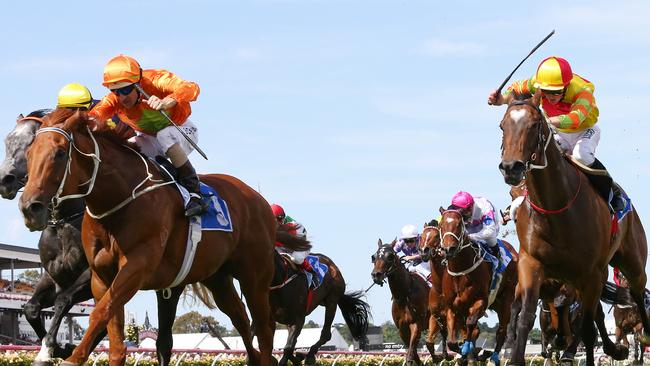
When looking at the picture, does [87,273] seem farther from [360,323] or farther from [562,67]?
[360,323]

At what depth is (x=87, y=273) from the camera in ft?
31.0

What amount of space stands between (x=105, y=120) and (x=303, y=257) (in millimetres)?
7464

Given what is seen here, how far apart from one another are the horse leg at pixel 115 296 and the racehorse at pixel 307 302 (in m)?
6.65

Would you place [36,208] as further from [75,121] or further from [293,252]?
[293,252]

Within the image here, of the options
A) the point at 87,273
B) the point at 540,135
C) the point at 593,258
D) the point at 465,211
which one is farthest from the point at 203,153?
the point at 465,211

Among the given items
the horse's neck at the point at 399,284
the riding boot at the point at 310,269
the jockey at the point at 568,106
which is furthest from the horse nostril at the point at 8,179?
the horse's neck at the point at 399,284

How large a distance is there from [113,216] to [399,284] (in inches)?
375

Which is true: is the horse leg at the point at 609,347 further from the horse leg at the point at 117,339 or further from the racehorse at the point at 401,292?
the racehorse at the point at 401,292

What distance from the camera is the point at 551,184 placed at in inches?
332

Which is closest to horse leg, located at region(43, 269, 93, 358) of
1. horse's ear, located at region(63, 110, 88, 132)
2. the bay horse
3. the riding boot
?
the bay horse

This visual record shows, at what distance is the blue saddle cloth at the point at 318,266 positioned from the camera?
1575 cm

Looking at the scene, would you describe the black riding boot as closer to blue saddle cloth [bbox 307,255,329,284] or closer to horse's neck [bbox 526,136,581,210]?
horse's neck [bbox 526,136,581,210]

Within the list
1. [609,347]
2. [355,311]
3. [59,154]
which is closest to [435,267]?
[355,311]

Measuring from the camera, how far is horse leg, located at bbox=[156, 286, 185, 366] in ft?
30.2
